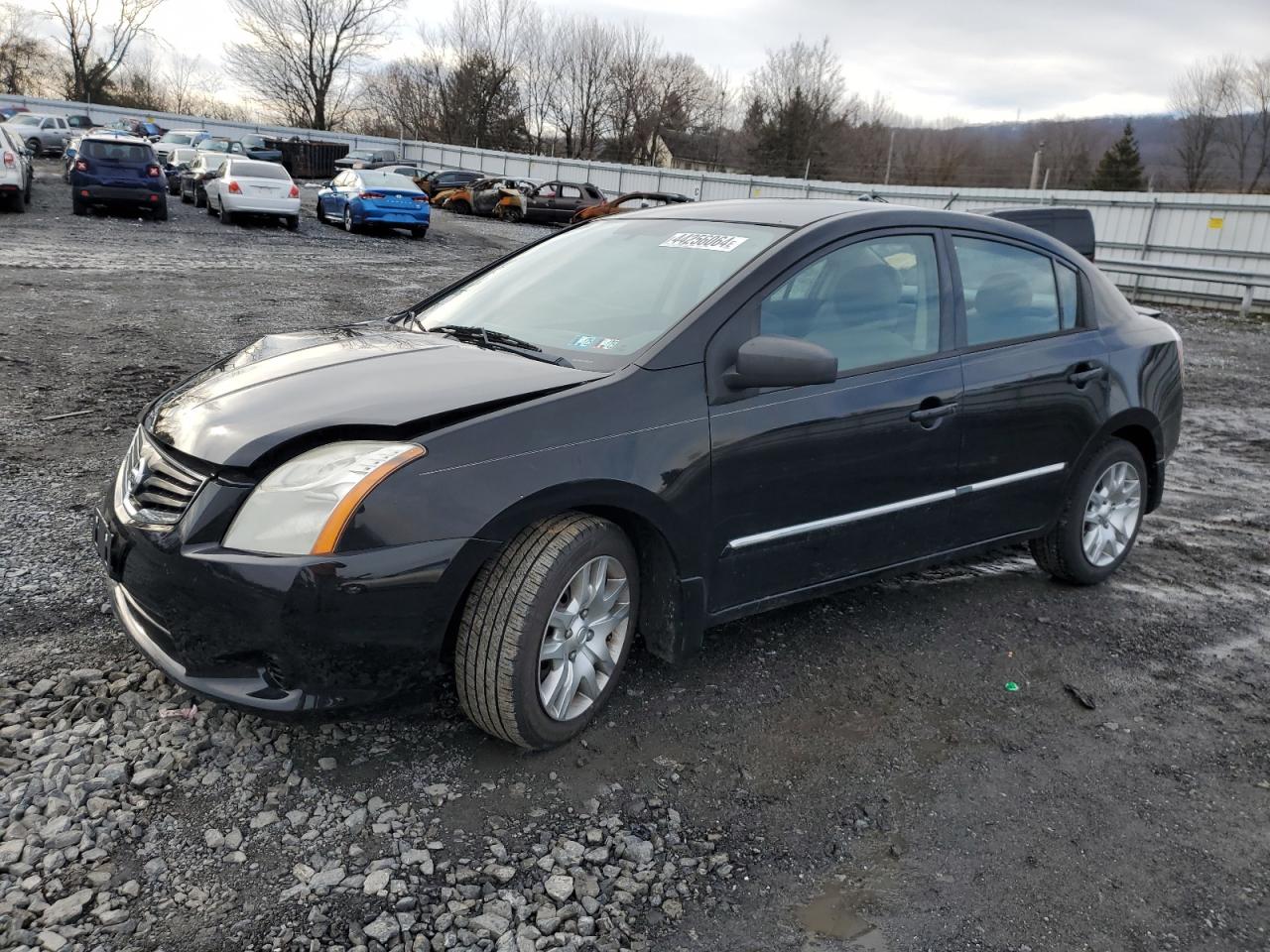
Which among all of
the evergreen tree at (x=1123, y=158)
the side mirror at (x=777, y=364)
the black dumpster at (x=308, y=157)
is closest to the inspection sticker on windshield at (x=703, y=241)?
the side mirror at (x=777, y=364)

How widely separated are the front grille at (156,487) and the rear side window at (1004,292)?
2.92 meters

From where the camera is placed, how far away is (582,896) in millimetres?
2387

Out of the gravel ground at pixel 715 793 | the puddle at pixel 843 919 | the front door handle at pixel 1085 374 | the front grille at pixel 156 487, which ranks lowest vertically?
the puddle at pixel 843 919

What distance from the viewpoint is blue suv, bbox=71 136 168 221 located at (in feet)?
62.2

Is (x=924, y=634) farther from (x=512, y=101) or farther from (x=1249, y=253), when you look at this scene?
(x=512, y=101)

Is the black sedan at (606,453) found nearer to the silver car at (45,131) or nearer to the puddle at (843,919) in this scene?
the puddle at (843,919)

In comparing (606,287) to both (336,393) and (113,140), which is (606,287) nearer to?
(336,393)

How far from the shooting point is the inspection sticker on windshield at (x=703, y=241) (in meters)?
3.55

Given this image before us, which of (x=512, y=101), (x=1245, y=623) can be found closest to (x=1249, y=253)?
(x=1245, y=623)

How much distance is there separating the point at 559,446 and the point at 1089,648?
261cm

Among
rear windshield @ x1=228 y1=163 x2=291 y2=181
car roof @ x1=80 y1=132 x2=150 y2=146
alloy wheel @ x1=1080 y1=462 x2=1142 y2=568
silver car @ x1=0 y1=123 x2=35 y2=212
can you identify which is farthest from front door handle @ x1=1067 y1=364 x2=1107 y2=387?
car roof @ x1=80 y1=132 x2=150 y2=146

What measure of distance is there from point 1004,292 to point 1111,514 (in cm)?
135

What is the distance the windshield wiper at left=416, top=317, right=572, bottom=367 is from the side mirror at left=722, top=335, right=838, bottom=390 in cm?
55

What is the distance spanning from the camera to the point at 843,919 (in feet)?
7.85
